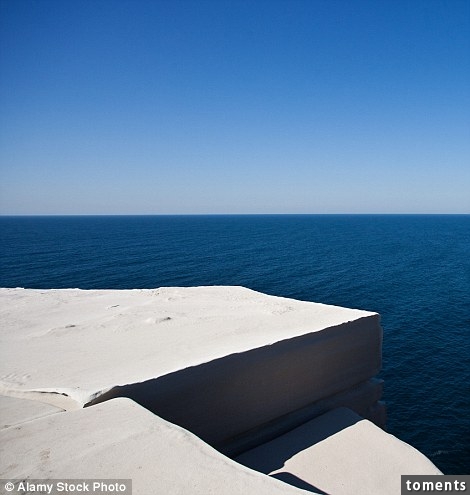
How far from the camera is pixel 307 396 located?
444 inches

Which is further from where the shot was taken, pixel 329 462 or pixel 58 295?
pixel 58 295

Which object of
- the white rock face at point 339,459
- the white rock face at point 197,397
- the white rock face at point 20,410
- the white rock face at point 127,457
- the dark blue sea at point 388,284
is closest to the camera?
the white rock face at point 127,457

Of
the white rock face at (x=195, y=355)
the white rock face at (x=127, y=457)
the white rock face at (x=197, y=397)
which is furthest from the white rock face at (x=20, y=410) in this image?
the white rock face at (x=127, y=457)

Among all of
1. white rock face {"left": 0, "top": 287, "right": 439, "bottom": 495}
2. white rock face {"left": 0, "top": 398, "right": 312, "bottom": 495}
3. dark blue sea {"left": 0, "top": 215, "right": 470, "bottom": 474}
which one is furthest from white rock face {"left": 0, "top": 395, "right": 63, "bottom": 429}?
dark blue sea {"left": 0, "top": 215, "right": 470, "bottom": 474}

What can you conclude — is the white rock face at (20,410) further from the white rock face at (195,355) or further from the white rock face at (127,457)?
the white rock face at (127,457)

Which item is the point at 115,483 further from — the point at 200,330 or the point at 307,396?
the point at 307,396

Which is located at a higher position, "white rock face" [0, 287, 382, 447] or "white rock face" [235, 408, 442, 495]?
"white rock face" [0, 287, 382, 447]

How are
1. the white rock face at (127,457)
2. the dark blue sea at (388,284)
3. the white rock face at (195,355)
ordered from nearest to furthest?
the white rock face at (127,457), the white rock face at (195,355), the dark blue sea at (388,284)

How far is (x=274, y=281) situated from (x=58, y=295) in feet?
92.0

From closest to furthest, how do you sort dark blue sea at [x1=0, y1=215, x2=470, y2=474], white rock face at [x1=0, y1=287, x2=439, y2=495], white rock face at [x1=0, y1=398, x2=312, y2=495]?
white rock face at [x1=0, y1=398, x2=312, y2=495] → white rock face at [x1=0, y1=287, x2=439, y2=495] → dark blue sea at [x1=0, y1=215, x2=470, y2=474]

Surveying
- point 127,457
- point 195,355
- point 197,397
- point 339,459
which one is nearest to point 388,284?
point 339,459

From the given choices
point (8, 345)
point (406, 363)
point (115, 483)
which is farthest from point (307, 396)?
point (406, 363)

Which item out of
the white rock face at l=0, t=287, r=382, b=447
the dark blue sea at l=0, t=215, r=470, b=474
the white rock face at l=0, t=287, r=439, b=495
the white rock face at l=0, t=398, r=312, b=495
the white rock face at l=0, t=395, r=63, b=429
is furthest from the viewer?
the dark blue sea at l=0, t=215, r=470, b=474

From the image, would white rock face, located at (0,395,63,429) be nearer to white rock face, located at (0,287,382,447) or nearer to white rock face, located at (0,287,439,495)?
white rock face, located at (0,287,439,495)
